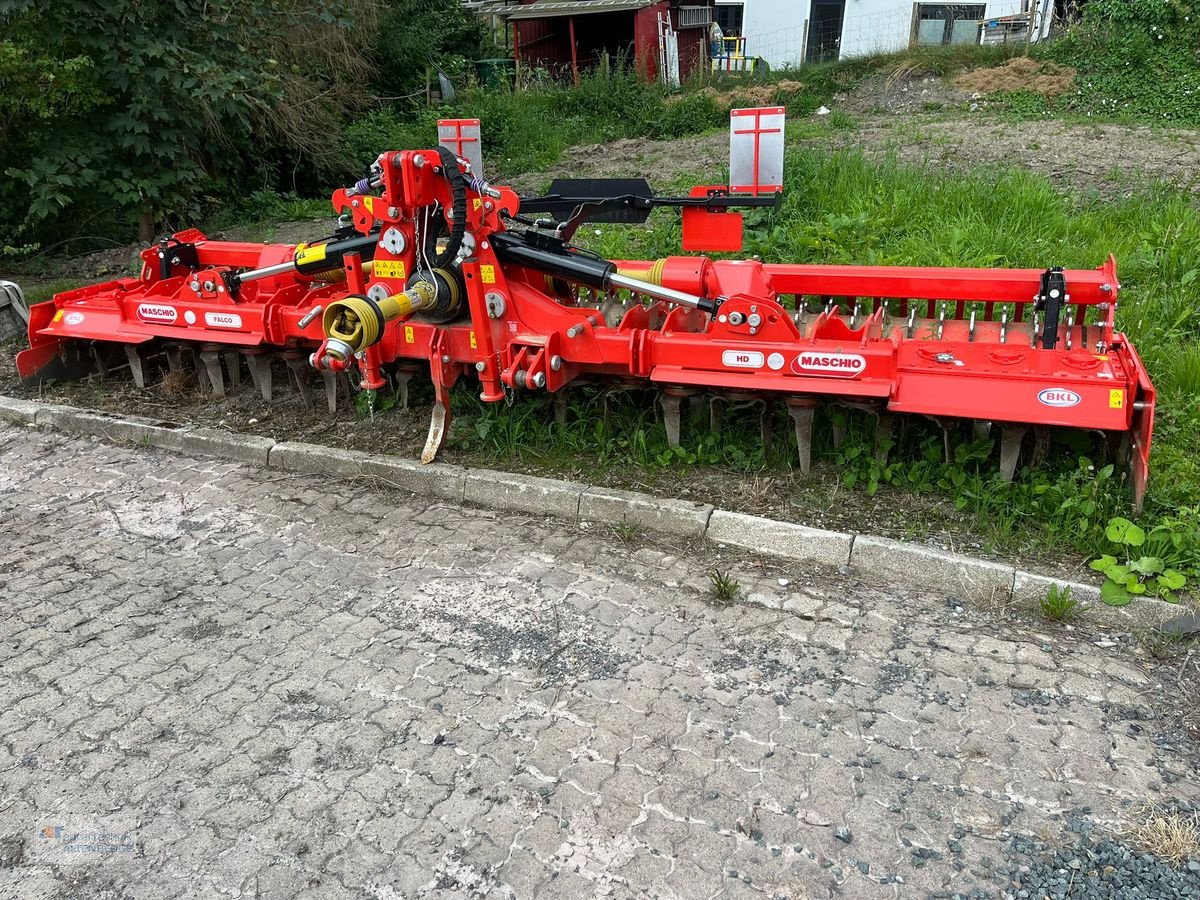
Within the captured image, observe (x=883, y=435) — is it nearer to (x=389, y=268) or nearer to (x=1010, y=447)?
(x=1010, y=447)

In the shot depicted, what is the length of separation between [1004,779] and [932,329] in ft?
9.13

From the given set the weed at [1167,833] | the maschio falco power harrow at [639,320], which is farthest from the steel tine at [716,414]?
the weed at [1167,833]

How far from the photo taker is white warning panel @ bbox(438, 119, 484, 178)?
760 centimetres

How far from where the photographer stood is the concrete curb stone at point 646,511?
14.6 ft

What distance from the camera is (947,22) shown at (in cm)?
2081

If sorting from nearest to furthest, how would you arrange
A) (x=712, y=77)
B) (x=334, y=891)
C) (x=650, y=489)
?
(x=334, y=891), (x=650, y=489), (x=712, y=77)

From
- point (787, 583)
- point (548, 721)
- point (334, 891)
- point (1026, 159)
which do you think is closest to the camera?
point (334, 891)

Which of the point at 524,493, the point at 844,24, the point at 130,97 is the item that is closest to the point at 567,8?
the point at 844,24

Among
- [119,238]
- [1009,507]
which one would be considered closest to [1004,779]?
[1009,507]

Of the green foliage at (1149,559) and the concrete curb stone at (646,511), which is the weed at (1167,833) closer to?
the green foliage at (1149,559)

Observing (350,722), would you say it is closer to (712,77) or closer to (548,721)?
(548,721)

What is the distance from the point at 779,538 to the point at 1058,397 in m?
1.37

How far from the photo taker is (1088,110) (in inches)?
508

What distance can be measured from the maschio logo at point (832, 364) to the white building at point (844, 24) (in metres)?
19.0
